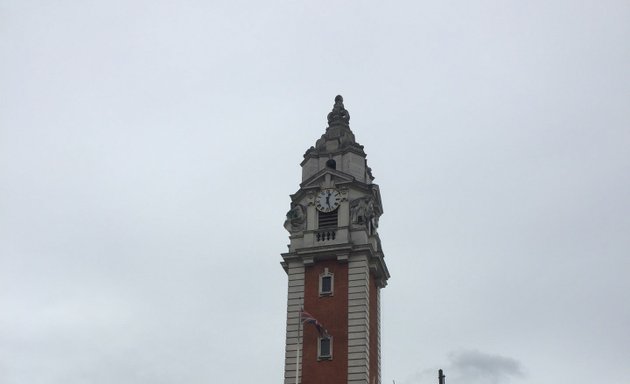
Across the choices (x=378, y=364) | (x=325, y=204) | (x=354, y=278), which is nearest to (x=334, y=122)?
(x=325, y=204)

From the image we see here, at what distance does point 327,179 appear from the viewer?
62812 millimetres

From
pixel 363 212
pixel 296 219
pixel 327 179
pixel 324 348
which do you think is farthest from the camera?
pixel 327 179

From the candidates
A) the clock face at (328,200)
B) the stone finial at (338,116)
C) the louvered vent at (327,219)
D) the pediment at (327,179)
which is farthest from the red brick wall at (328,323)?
the stone finial at (338,116)

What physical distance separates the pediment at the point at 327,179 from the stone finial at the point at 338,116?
5.51 m

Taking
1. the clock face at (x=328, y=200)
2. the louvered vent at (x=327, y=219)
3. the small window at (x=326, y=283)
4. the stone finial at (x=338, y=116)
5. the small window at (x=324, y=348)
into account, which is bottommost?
the small window at (x=324, y=348)

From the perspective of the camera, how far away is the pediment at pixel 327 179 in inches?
2462

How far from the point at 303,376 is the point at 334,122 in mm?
19983

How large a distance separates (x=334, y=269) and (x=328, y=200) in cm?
528

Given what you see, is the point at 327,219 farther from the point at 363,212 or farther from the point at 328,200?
the point at 363,212

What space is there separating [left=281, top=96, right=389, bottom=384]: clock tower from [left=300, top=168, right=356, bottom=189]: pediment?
0.23 feet

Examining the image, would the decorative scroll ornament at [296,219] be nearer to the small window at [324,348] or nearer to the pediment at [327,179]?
the pediment at [327,179]

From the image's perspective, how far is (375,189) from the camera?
210 feet

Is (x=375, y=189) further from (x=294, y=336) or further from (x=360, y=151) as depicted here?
(x=294, y=336)

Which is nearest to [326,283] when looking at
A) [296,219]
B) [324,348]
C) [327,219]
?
[324,348]
